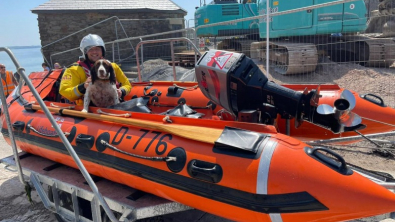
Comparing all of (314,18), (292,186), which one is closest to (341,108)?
(292,186)

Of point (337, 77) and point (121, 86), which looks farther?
point (337, 77)

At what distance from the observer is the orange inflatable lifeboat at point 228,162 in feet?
6.45

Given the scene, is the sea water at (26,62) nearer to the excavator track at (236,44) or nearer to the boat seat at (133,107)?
the boat seat at (133,107)

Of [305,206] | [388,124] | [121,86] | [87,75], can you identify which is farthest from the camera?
[121,86]

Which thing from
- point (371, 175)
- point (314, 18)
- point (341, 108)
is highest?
point (314, 18)

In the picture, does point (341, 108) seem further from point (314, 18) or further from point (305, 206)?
point (314, 18)

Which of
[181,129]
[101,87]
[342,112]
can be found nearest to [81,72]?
[101,87]

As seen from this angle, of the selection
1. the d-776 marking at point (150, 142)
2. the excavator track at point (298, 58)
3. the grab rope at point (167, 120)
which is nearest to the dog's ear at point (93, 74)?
the d-776 marking at point (150, 142)

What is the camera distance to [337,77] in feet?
23.4

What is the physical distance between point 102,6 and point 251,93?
14.6 meters

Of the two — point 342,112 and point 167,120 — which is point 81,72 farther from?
point 342,112

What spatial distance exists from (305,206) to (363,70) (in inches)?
239

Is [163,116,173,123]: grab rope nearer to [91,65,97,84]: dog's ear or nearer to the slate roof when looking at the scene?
[91,65,97,84]: dog's ear

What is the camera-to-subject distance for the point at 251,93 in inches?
104
